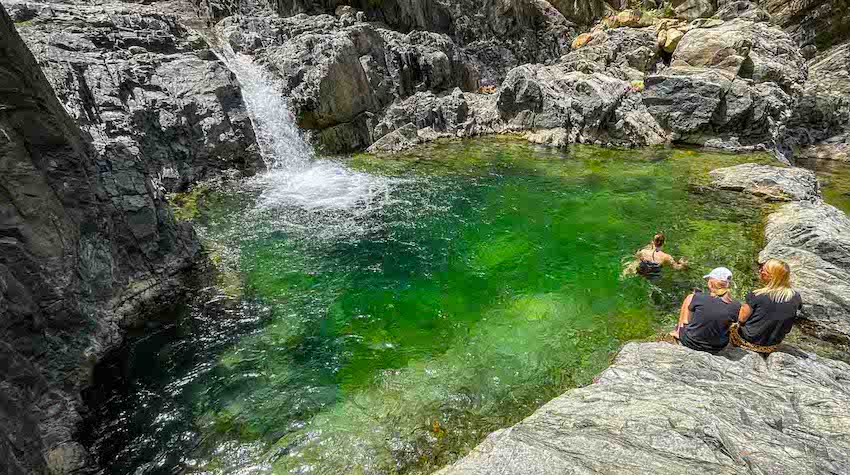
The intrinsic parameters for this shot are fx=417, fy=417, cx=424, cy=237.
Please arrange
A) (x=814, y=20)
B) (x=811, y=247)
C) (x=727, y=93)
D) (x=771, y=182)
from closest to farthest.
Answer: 1. (x=811, y=247)
2. (x=771, y=182)
3. (x=727, y=93)
4. (x=814, y=20)

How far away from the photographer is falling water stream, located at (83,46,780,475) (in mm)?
7266

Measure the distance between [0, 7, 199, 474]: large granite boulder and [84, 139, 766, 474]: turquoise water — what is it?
2.89 ft

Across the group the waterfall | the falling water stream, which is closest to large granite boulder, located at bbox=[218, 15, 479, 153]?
the waterfall

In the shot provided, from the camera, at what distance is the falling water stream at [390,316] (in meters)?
7.27

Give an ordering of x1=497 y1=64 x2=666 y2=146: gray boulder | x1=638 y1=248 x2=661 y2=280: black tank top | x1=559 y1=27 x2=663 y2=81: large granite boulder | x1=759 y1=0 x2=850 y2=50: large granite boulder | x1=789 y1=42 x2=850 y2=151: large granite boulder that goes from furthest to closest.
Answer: x1=559 y1=27 x2=663 y2=81: large granite boulder, x1=759 y1=0 x2=850 y2=50: large granite boulder, x1=789 y1=42 x2=850 y2=151: large granite boulder, x1=497 y1=64 x2=666 y2=146: gray boulder, x1=638 y1=248 x2=661 y2=280: black tank top

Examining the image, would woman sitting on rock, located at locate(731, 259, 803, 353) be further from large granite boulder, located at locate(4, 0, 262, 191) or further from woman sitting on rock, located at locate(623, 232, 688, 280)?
large granite boulder, located at locate(4, 0, 262, 191)

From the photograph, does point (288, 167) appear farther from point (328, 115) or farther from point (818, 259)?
point (818, 259)

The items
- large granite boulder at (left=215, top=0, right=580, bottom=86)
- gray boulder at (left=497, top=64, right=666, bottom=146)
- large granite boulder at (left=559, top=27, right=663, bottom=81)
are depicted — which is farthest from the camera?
large granite boulder at (left=215, top=0, right=580, bottom=86)

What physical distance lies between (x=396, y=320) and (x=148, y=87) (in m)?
16.8

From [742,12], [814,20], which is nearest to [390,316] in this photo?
[742,12]

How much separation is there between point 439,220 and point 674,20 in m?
38.9

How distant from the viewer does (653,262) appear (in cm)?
1183

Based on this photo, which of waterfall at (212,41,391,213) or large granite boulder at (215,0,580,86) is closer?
waterfall at (212,41,391,213)

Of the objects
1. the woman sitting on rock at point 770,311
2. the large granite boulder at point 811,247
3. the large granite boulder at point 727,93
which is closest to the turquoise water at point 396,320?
the large granite boulder at point 811,247
